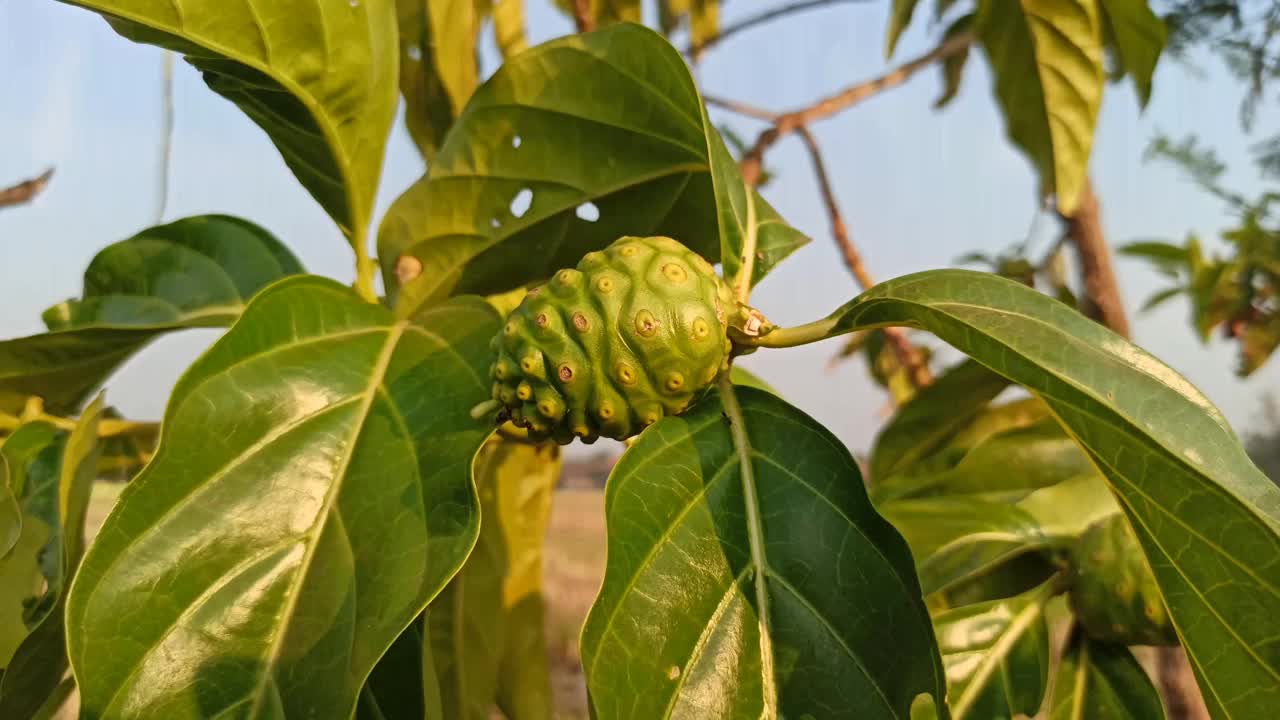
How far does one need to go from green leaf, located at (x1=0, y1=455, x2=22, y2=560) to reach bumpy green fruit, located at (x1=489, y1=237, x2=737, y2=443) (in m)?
0.39

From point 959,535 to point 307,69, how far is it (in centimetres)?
65


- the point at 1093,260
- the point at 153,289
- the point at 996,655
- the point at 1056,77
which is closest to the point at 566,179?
the point at 153,289

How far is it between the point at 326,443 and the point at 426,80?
580 millimetres

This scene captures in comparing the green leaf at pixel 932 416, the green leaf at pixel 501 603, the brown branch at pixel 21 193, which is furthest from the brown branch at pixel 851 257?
the brown branch at pixel 21 193

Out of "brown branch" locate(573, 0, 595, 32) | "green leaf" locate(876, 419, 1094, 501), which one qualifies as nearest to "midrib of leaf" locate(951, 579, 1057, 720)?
"green leaf" locate(876, 419, 1094, 501)

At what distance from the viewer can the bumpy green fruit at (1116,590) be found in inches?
28.4

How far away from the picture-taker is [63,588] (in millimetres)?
595

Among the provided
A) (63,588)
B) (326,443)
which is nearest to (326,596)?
(326,443)

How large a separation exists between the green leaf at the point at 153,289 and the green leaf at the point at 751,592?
479mm

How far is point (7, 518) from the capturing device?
636 mm

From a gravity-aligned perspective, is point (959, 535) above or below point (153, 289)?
below

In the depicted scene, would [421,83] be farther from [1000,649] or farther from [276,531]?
[1000,649]

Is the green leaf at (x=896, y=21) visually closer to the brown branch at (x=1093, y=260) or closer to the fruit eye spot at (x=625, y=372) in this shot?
the brown branch at (x=1093, y=260)

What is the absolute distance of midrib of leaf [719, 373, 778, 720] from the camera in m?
0.46
